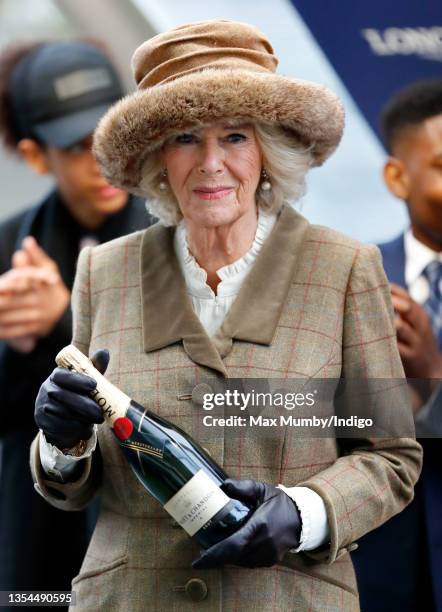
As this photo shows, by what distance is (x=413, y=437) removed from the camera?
2.34m

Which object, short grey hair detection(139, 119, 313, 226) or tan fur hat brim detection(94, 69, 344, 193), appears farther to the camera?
short grey hair detection(139, 119, 313, 226)

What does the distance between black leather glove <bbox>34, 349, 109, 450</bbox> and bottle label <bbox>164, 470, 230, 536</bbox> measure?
0.23 meters

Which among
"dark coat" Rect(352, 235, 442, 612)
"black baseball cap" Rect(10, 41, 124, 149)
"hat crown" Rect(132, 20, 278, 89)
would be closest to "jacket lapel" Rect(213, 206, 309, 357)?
"hat crown" Rect(132, 20, 278, 89)

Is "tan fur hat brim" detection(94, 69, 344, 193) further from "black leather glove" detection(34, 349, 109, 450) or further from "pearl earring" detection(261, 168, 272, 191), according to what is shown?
"black leather glove" detection(34, 349, 109, 450)

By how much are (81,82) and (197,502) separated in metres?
1.76

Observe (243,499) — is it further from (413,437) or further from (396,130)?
(396,130)

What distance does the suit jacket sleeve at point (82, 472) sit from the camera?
2.37 m

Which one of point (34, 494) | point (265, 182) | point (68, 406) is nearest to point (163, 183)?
point (265, 182)

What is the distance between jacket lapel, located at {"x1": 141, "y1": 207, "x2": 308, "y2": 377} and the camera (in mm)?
2330

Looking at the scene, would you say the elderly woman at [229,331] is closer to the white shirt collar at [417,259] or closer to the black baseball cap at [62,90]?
the white shirt collar at [417,259]

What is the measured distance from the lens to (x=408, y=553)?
2865mm

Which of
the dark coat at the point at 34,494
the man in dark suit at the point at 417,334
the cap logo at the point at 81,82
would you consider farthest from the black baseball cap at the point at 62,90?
the man in dark suit at the point at 417,334

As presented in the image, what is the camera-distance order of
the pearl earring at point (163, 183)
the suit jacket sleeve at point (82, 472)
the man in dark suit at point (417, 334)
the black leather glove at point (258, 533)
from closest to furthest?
the black leather glove at point (258, 533)
the suit jacket sleeve at point (82, 472)
the pearl earring at point (163, 183)
the man in dark suit at point (417, 334)

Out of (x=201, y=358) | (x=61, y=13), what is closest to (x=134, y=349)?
(x=201, y=358)
